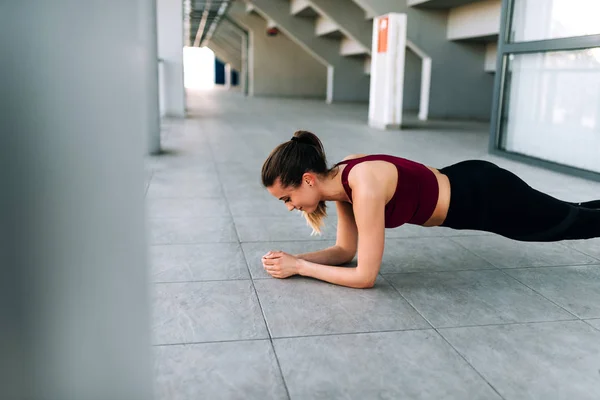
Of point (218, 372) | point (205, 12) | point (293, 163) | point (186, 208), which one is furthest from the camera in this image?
point (205, 12)

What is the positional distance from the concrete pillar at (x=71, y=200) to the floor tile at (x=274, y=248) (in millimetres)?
2248

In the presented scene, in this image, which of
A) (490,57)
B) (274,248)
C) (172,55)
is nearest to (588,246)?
(274,248)

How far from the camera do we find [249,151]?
8.56 meters

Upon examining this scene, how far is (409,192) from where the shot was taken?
295 cm

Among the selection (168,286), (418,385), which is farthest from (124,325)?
(168,286)

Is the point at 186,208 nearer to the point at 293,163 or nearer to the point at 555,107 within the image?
the point at 293,163

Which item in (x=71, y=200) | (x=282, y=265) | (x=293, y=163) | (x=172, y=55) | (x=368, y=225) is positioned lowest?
(x=282, y=265)

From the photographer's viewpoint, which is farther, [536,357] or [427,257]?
[427,257]

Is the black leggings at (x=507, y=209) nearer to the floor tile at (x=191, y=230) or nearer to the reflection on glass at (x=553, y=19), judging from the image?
the floor tile at (x=191, y=230)

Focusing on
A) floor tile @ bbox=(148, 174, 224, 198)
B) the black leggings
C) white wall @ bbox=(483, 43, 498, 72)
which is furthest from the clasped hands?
white wall @ bbox=(483, 43, 498, 72)

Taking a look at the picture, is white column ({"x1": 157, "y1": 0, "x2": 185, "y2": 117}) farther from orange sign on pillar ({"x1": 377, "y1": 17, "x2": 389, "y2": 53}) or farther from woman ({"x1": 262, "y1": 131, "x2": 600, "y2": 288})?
woman ({"x1": 262, "y1": 131, "x2": 600, "y2": 288})

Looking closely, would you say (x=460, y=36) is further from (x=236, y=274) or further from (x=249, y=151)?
(x=236, y=274)

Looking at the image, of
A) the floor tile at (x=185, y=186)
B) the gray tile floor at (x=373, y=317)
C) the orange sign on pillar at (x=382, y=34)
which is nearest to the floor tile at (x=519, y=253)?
the gray tile floor at (x=373, y=317)

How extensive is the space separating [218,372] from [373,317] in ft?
2.73
